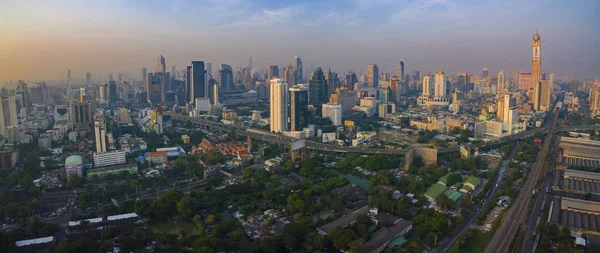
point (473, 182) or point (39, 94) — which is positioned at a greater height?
point (39, 94)

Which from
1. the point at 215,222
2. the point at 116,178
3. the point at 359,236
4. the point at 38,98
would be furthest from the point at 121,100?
the point at 359,236

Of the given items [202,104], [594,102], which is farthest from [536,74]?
[202,104]

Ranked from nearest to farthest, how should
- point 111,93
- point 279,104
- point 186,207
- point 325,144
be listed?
point 186,207 → point 325,144 → point 279,104 → point 111,93

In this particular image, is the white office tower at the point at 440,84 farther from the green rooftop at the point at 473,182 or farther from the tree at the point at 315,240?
the tree at the point at 315,240

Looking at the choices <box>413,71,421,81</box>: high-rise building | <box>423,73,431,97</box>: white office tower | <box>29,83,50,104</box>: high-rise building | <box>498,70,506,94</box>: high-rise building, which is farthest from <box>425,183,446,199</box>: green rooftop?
<box>413,71,421,81</box>: high-rise building

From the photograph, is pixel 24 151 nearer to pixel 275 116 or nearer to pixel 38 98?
pixel 275 116

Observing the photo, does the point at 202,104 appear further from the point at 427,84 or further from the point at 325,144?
the point at 427,84

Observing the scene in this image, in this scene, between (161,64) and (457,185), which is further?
(161,64)

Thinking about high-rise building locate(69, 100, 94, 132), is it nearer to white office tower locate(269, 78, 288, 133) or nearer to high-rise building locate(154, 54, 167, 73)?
white office tower locate(269, 78, 288, 133)
